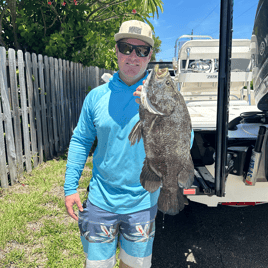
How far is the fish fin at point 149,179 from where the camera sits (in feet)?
4.40

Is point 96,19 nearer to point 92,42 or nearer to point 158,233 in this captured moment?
point 92,42

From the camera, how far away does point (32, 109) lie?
16.9 feet

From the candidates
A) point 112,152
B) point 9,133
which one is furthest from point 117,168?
point 9,133

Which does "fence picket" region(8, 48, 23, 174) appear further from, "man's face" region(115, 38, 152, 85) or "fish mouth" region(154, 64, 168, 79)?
"fish mouth" region(154, 64, 168, 79)

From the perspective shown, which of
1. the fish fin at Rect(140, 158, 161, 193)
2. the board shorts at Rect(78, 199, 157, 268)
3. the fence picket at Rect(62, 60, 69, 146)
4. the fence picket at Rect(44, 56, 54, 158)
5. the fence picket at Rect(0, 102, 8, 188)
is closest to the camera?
the fish fin at Rect(140, 158, 161, 193)

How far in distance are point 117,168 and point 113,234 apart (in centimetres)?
51

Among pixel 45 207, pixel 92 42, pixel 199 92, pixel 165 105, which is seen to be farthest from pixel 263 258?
pixel 92 42

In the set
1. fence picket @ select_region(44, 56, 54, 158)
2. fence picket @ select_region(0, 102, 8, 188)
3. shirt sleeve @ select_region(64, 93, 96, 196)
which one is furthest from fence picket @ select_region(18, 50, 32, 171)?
shirt sleeve @ select_region(64, 93, 96, 196)

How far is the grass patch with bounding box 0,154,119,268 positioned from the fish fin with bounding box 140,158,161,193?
1849 millimetres

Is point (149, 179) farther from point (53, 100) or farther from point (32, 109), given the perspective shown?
point (53, 100)

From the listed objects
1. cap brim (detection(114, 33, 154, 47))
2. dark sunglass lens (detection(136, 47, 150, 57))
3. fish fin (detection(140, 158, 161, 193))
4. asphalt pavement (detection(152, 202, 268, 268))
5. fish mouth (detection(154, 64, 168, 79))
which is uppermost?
cap brim (detection(114, 33, 154, 47))

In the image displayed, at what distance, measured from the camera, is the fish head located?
1107 millimetres

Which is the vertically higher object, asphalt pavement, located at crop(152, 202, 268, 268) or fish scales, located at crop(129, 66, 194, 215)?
fish scales, located at crop(129, 66, 194, 215)

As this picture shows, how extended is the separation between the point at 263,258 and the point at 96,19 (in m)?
7.45
